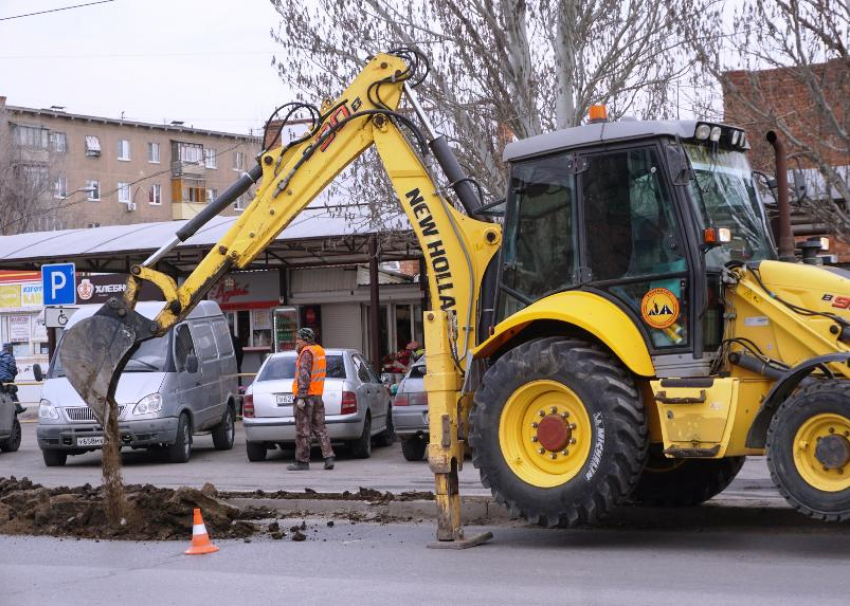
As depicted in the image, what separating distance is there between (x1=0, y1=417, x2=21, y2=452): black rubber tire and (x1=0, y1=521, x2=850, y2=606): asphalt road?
11741 millimetres

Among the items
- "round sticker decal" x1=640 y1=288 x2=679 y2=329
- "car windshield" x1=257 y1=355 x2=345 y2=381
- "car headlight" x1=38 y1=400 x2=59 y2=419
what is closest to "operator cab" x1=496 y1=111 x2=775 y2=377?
"round sticker decal" x1=640 y1=288 x2=679 y2=329

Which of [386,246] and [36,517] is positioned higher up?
[386,246]

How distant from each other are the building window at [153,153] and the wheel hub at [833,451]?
251ft

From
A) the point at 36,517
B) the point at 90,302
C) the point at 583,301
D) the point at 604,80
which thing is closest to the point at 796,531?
the point at 583,301

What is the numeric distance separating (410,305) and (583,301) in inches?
1004

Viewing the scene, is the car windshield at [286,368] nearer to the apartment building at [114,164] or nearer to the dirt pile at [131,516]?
the dirt pile at [131,516]

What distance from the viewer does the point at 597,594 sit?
7.70m

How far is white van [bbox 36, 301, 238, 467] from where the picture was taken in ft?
60.7

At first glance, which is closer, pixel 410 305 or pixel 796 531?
pixel 796 531

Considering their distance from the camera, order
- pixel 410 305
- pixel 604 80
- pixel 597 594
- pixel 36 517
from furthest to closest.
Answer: pixel 410 305
pixel 604 80
pixel 36 517
pixel 597 594

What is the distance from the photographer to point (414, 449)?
18.3m

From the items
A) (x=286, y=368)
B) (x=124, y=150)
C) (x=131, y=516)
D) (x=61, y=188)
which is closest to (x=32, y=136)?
(x=61, y=188)

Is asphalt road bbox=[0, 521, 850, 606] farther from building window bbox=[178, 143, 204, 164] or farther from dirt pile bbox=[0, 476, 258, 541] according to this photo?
building window bbox=[178, 143, 204, 164]

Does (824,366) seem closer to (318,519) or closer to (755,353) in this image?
(755,353)
